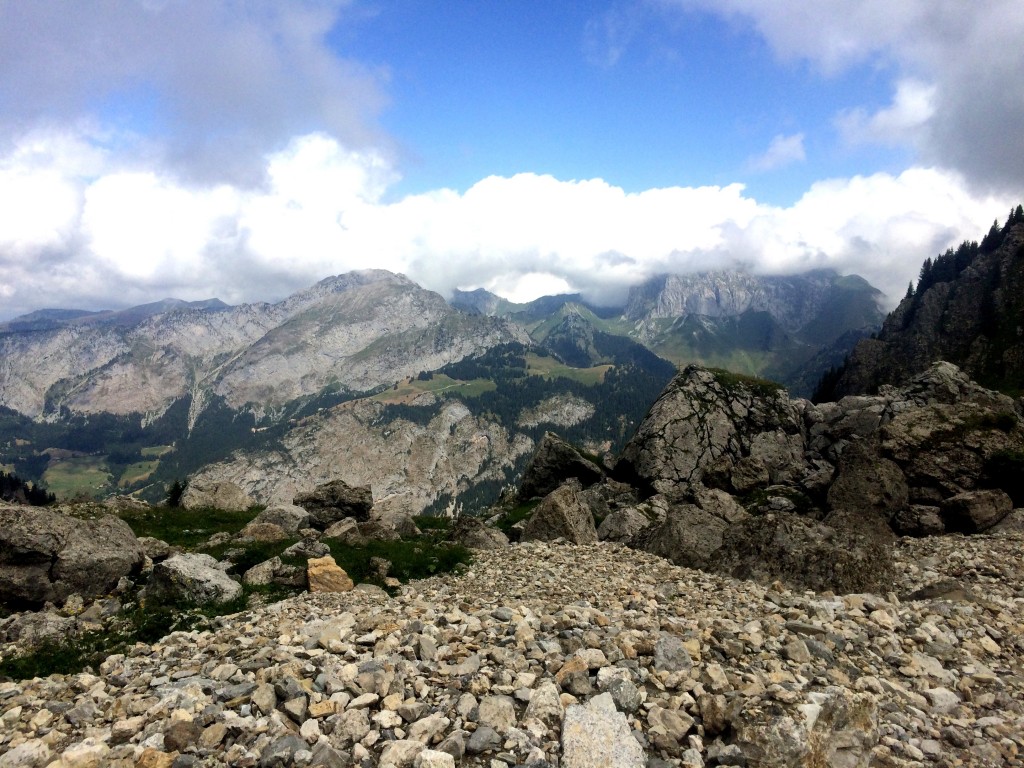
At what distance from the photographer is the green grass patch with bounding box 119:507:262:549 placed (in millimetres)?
29031

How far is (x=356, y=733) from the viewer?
8.27m

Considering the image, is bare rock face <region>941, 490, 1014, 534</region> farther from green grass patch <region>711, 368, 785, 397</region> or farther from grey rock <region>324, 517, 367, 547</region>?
grey rock <region>324, 517, 367, 547</region>

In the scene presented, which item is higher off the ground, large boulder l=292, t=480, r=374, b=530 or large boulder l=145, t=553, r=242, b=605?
large boulder l=145, t=553, r=242, b=605

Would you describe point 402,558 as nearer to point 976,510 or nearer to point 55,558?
point 55,558

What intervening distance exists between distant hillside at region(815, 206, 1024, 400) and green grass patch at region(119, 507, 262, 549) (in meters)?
137

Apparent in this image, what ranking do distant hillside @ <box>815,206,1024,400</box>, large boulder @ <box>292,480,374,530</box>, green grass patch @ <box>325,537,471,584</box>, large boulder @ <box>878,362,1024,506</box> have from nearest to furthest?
1. green grass patch @ <box>325,537,471,584</box>
2. large boulder @ <box>878,362,1024,506</box>
3. large boulder @ <box>292,480,374,530</box>
4. distant hillside @ <box>815,206,1024,400</box>

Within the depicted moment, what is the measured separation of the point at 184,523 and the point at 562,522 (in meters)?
25.7

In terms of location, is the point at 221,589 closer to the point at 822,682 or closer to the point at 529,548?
the point at 529,548

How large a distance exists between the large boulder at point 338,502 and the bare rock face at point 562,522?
1424cm

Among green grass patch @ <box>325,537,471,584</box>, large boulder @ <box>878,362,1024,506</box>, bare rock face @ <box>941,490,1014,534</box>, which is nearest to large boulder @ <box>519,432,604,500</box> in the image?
green grass patch @ <box>325,537,471,584</box>

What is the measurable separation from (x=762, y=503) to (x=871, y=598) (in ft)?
60.6

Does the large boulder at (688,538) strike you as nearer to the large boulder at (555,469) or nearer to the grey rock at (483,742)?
the grey rock at (483,742)

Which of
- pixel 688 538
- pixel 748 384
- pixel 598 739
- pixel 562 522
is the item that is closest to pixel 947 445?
pixel 748 384

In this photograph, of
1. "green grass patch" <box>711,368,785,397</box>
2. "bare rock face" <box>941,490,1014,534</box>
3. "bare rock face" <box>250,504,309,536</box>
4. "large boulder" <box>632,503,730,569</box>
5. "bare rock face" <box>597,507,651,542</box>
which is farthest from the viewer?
"green grass patch" <box>711,368,785,397</box>
